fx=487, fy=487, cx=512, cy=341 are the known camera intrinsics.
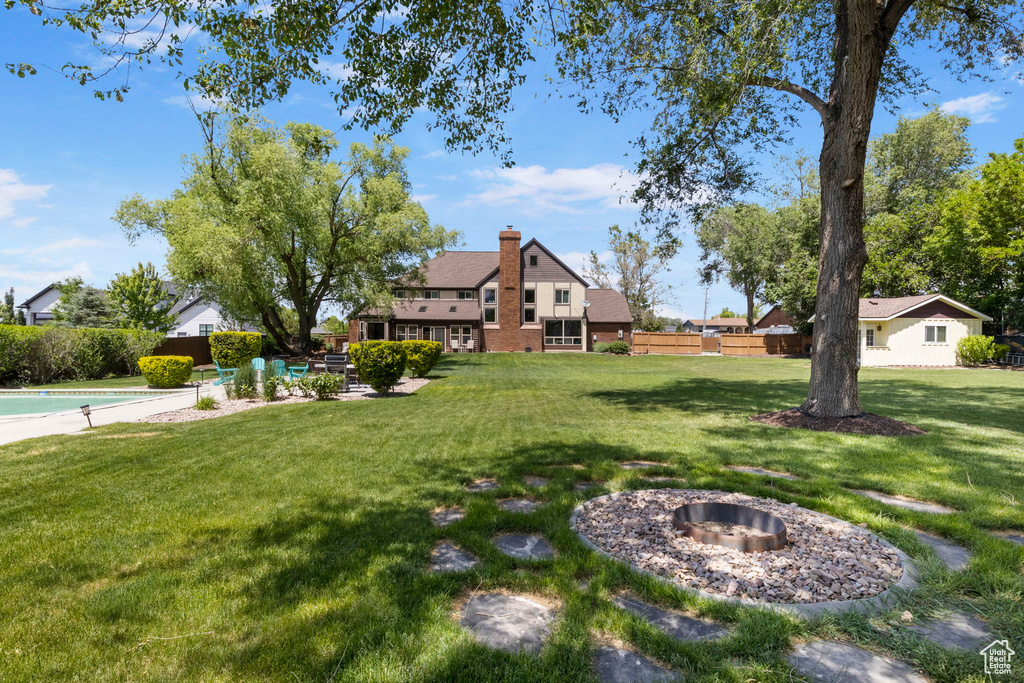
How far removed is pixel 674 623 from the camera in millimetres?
2689

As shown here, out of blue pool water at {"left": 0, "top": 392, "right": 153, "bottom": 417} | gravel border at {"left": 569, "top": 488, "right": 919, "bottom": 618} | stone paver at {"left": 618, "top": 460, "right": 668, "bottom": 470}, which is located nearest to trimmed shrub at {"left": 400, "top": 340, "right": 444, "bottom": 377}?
blue pool water at {"left": 0, "top": 392, "right": 153, "bottom": 417}

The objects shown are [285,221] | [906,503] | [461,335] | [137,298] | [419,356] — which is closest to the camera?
[906,503]

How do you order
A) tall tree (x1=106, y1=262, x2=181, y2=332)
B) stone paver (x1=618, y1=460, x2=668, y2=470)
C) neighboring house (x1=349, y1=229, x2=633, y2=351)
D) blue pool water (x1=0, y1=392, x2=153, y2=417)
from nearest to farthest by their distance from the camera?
1. stone paver (x1=618, y1=460, x2=668, y2=470)
2. blue pool water (x1=0, y1=392, x2=153, y2=417)
3. tall tree (x1=106, y1=262, x2=181, y2=332)
4. neighboring house (x1=349, y1=229, x2=633, y2=351)

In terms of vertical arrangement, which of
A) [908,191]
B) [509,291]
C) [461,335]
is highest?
[908,191]

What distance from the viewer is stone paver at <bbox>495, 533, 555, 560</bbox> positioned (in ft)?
11.7

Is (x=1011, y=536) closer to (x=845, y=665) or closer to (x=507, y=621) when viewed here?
(x=845, y=665)

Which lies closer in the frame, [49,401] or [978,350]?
[49,401]

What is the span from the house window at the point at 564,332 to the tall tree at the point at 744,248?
12.3m

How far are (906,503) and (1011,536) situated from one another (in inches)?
33.0

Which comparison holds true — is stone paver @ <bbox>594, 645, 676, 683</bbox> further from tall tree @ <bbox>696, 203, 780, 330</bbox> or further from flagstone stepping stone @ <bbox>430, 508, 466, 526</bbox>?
tall tree @ <bbox>696, 203, 780, 330</bbox>

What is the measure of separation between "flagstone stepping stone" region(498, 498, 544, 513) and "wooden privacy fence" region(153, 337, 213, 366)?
20.9m

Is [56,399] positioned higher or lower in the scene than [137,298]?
lower

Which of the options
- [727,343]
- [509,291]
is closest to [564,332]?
[509,291]

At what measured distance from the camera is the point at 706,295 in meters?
61.2
